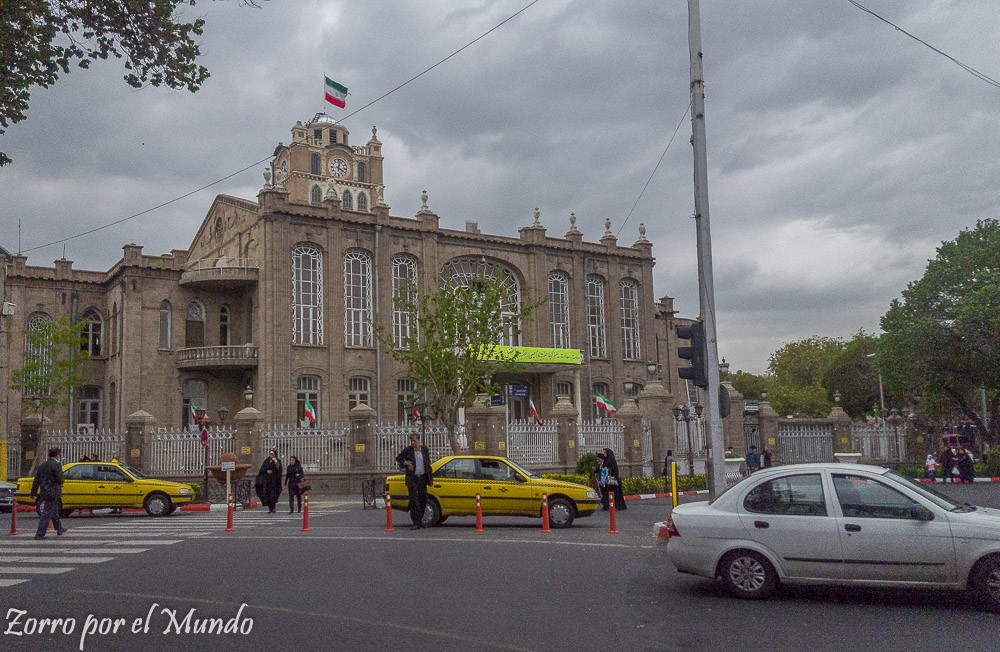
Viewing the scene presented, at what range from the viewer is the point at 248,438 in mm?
28281

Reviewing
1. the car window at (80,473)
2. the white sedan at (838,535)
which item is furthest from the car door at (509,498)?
the car window at (80,473)

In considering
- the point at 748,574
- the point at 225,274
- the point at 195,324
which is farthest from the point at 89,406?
the point at 748,574

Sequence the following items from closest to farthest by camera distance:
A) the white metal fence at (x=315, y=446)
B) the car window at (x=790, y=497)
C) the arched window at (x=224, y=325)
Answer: the car window at (x=790, y=497), the white metal fence at (x=315, y=446), the arched window at (x=224, y=325)

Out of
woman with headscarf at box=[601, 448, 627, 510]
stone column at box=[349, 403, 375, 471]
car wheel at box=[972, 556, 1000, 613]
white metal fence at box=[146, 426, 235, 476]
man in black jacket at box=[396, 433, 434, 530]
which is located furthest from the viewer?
stone column at box=[349, 403, 375, 471]

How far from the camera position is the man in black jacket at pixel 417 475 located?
15494 mm

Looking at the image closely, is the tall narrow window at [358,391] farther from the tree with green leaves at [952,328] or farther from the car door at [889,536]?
the car door at [889,536]

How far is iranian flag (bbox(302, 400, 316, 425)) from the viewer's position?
36969mm

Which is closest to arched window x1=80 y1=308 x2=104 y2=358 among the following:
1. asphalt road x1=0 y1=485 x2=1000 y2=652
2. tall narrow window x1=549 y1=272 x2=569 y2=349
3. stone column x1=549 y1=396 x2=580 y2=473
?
tall narrow window x1=549 y1=272 x2=569 y2=349

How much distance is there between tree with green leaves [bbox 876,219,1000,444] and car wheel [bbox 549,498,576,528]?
25.1 metres

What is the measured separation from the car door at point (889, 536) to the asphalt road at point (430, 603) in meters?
0.36

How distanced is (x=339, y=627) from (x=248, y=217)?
128 ft

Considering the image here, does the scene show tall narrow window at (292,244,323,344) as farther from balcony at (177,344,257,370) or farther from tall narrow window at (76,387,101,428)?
tall narrow window at (76,387,101,428)

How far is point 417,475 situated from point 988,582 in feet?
32.0

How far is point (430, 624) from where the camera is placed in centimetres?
763
